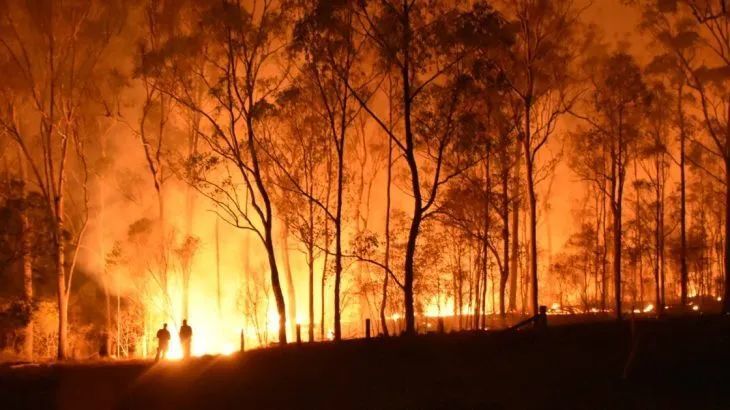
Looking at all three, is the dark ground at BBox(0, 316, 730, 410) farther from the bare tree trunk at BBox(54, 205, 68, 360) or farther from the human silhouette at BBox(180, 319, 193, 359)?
the bare tree trunk at BBox(54, 205, 68, 360)

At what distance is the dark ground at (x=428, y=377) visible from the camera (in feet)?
44.2

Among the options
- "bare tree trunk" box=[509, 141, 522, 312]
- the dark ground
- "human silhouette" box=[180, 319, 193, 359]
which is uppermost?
"bare tree trunk" box=[509, 141, 522, 312]

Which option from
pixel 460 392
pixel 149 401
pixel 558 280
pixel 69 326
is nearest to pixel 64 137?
pixel 69 326

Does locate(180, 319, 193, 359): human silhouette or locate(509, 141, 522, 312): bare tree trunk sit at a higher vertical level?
locate(509, 141, 522, 312): bare tree trunk

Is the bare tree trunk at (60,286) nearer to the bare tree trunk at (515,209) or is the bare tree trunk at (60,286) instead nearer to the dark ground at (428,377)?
the dark ground at (428,377)

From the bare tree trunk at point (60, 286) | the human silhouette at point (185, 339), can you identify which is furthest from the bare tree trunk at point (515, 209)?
the bare tree trunk at point (60, 286)

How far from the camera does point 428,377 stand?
47.2ft

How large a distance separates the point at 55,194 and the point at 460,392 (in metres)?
17.9

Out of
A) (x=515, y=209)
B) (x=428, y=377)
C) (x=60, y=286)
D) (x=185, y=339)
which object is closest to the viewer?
(x=428, y=377)

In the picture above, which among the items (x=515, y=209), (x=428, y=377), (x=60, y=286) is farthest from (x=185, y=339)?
(x=515, y=209)

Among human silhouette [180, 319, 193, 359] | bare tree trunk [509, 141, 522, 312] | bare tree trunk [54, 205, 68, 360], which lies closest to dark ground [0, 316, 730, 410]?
human silhouette [180, 319, 193, 359]

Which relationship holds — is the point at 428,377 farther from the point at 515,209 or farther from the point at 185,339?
the point at 515,209

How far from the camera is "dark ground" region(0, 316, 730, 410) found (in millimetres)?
13461

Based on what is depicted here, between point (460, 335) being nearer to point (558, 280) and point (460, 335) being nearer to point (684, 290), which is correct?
point (684, 290)
